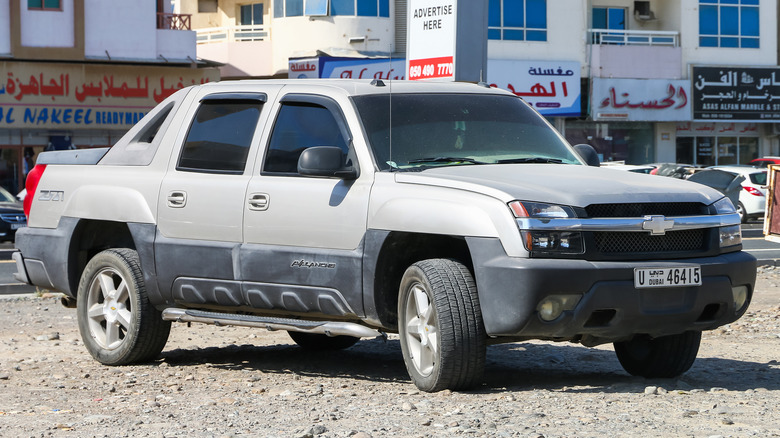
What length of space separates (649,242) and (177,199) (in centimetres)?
295

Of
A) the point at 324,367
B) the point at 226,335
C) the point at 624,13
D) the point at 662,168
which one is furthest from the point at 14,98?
the point at 324,367

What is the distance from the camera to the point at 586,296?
21.1ft

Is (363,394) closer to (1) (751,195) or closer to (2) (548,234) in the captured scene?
(2) (548,234)

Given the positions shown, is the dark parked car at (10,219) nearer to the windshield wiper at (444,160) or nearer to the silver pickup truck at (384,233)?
the silver pickup truck at (384,233)

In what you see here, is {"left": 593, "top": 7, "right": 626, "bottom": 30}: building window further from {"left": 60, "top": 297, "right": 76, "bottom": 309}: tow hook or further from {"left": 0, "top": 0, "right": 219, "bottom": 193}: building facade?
{"left": 60, "top": 297, "right": 76, "bottom": 309}: tow hook

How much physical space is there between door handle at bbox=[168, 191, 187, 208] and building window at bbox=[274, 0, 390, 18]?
34506 mm

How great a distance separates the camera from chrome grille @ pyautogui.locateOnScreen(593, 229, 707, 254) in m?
6.57

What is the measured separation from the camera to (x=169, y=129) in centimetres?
842

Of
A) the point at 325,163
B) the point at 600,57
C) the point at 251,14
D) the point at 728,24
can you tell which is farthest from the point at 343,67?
the point at 325,163

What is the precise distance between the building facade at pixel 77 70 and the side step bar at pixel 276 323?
93.7 ft

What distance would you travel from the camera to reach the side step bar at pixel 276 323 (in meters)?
7.11

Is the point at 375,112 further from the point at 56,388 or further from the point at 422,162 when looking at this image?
the point at 56,388

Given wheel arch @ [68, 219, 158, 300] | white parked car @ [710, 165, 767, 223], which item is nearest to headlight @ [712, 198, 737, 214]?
wheel arch @ [68, 219, 158, 300]

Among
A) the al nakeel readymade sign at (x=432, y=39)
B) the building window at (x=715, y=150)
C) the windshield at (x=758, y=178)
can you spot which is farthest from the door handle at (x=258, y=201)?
the building window at (x=715, y=150)
